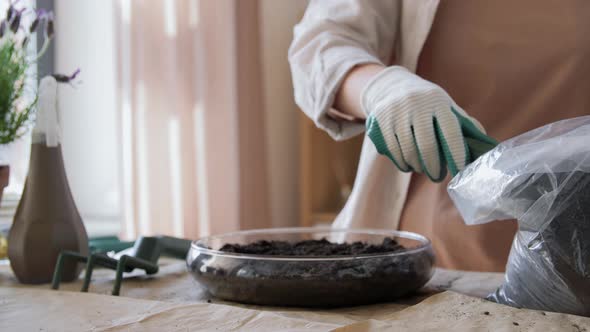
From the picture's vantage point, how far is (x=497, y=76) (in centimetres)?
92

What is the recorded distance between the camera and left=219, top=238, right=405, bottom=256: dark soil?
550 mm

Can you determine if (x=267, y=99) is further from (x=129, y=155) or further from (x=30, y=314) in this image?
(x=30, y=314)

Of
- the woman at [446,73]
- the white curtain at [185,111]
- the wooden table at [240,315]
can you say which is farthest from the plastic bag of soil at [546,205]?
the white curtain at [185,111]

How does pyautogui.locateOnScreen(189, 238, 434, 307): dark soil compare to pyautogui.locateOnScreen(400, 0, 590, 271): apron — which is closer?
pyautogui.locateOnScreen(189, 238, 434, 307): dark soil

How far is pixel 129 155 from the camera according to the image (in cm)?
210

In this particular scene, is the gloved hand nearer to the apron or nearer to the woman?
the woman

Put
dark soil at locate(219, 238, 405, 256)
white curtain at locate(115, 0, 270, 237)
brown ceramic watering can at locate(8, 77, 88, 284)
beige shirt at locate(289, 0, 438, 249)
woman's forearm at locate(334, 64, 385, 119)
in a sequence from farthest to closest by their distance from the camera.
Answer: white curtain at locate(115, 0, 270, 237) < beige shirt at locate(289, 0, 438, 249) < woman's forearm at locate(334, 64, 385, 119) < brown ceramic watering can at locate(8, 77, 88, 284) < dark soil at locate(219, 238, 405, 256)

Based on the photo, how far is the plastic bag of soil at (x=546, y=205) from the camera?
42 centimetres

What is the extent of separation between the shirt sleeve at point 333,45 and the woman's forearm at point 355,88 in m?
0.01

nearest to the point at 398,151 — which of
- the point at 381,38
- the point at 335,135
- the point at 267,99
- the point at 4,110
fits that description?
the point at 335,135

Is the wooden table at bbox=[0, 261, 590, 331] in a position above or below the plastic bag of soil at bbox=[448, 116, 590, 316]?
below

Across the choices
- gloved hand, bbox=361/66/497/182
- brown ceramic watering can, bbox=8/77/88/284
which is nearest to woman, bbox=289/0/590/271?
gloved hand, bbox=361/66/497/182

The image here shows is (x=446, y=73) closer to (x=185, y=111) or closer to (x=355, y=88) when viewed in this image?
(x=355, y=88)

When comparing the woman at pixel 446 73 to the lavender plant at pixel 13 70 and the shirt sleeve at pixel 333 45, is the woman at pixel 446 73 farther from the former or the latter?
the lavender plant at pixel 13 70
